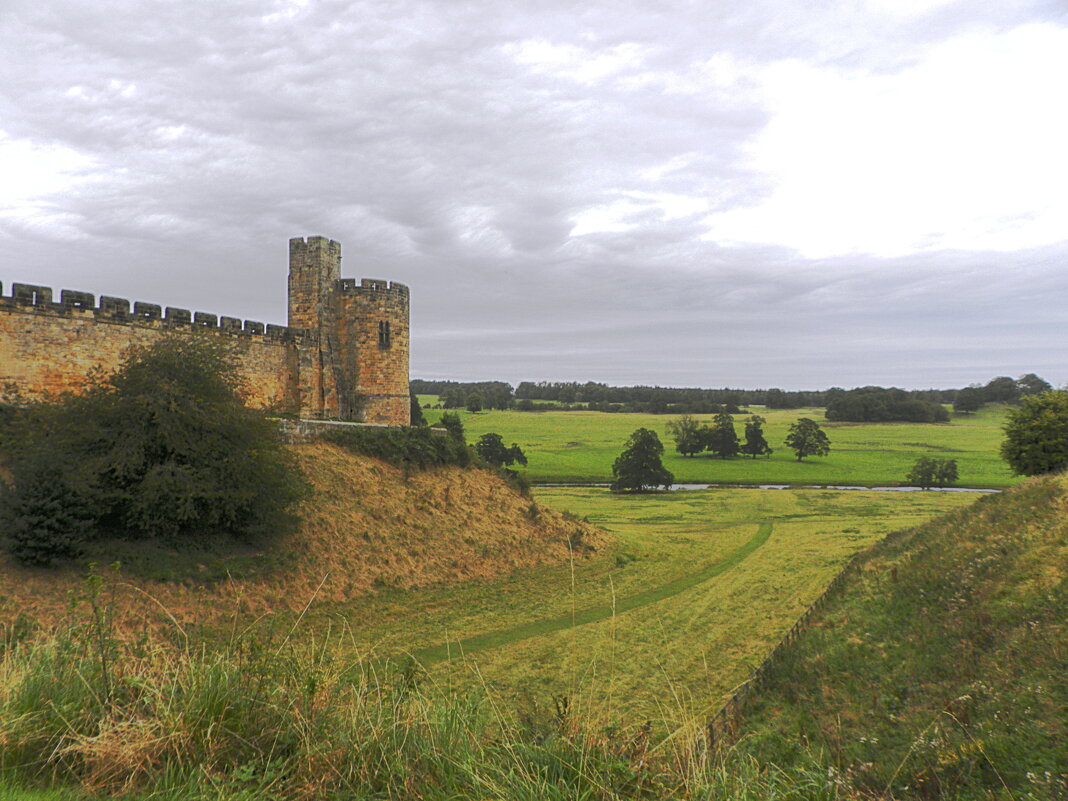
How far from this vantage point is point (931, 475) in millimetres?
57969

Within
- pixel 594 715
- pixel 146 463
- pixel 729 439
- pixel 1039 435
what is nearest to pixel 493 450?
pixel 729 439

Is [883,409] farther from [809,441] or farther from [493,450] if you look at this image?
[493,450]

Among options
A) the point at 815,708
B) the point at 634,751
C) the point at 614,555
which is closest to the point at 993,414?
the point at 614,555

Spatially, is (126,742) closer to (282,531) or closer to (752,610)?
(282,531)

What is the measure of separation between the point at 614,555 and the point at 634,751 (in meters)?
20.1

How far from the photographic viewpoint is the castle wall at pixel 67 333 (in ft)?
55.1

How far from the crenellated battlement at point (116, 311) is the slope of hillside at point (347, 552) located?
17.0 feet

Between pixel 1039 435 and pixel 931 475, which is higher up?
pixel 1039 435

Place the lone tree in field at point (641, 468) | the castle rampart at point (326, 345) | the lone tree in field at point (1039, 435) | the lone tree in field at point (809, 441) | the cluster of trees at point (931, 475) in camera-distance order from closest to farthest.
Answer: the castle rampart at point (326, 345)
the lone tree in field at point (1039, 435)
the lone tree in field at point (641, 468)
the cluster of trees at point (931, 475)
the lone tree in field at point (809, 441)

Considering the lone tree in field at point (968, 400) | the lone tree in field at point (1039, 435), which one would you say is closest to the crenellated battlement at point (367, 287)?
the lone tree in field at point (1039, 435)

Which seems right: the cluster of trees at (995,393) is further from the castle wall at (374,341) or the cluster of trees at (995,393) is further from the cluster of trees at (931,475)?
the castle wall at (374,341)

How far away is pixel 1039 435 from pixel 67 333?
42566 mm

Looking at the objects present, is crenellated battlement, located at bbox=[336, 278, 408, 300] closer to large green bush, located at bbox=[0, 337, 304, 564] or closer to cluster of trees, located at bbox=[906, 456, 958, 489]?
large green bush, located at bbox=[0, 337, 304, 564]

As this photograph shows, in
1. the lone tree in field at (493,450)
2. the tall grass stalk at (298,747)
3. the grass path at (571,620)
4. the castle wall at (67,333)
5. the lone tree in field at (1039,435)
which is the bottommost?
the grass path at (571,620)
